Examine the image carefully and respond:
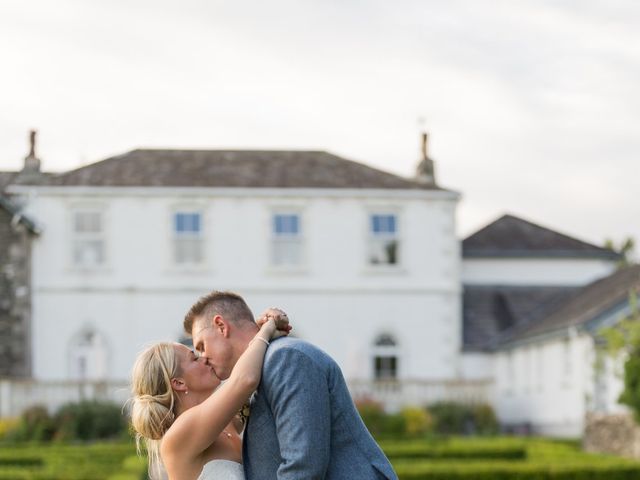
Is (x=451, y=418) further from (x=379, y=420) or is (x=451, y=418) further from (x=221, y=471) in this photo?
(x=221, y=471)

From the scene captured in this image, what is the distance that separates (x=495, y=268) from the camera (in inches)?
1641

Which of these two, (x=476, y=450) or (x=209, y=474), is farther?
(x=476, y=450)

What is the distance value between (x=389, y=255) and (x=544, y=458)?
1640 cm

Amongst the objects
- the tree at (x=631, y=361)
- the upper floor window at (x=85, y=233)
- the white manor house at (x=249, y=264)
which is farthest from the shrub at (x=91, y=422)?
the tree at (x=631, y=361)

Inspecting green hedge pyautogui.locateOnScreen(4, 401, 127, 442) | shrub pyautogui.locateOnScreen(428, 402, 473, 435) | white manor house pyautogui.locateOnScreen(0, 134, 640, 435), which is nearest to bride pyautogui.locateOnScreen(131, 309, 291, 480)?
green hedge pyautogui.locateOnScreen(4, 401, 127, 442)

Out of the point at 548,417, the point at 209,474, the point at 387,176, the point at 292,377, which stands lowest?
the point at 548,417

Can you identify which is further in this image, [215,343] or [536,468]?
[536,468]

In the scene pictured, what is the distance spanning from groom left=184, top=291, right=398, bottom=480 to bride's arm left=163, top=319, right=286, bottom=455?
48 millimetres

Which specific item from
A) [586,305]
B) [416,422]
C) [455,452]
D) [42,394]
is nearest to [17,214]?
[42,394]

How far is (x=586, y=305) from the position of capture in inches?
1319

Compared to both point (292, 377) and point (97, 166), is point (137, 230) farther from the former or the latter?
point (292, 377)

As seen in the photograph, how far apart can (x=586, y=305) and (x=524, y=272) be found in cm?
830

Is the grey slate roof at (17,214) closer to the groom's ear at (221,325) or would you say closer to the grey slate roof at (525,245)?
the grey slate roof at (525,245)

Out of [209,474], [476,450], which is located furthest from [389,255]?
[209,474]
